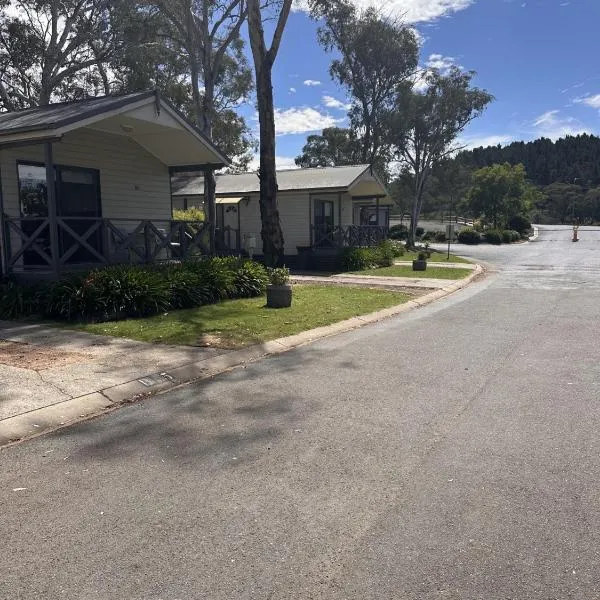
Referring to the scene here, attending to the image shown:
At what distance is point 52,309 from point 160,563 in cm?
785

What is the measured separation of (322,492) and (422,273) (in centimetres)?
1680

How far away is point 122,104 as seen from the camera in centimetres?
1123

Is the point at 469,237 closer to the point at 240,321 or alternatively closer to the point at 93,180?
the point at 93,180

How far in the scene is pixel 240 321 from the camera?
9.58 m

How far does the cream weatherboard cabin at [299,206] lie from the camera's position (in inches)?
901

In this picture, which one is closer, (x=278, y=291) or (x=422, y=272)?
(x=278, y=291)

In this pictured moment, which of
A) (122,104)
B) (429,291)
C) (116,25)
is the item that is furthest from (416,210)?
(122,104)

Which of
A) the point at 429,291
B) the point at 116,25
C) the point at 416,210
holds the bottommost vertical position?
the point at 429,291

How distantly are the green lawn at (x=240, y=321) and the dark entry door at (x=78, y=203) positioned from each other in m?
3.90

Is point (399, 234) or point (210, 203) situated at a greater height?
point (210, 203)

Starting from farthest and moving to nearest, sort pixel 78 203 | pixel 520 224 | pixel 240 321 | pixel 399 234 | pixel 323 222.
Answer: pixel 520 224, pixel 399 234, pixel 323 222, pixel 78 203, pixel 240 321

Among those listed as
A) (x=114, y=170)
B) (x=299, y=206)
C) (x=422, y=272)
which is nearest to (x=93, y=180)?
(x=114, y=170)

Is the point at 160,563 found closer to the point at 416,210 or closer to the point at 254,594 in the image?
the point at 254,594

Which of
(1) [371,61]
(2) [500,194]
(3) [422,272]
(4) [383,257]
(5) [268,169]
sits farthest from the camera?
(2) [500,194]
